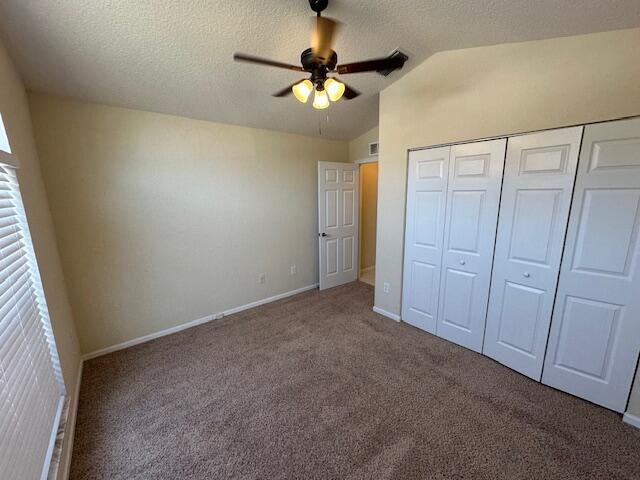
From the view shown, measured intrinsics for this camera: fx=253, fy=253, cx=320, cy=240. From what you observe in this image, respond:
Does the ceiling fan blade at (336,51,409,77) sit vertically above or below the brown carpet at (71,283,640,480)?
above

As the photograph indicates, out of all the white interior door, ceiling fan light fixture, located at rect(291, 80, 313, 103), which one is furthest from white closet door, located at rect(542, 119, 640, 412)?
the white interior door

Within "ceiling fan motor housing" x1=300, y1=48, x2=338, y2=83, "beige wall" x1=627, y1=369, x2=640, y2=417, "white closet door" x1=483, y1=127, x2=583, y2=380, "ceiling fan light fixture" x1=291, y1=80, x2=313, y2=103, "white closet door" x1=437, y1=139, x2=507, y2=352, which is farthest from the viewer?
"white closet door" x1=437, y1=139, x2=507, y2=352

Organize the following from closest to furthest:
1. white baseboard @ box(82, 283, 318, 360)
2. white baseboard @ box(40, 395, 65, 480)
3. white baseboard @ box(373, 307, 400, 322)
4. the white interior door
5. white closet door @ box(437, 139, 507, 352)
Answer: white baseboard @ box(40, 395, 65, 480), white closet door @ box(437, 139, 507, 352), white baseboard @ box(82, 283, 318, 360), white baseboard @ box(373, 307, 400, 322), the white interior door

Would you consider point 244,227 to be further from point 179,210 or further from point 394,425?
point 394,425

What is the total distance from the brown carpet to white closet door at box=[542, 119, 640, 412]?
0.29m

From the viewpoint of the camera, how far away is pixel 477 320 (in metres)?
2.37

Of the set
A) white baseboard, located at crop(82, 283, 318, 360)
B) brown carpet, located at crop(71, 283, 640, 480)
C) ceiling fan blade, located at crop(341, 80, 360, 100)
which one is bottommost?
brown carpet, located at crop(71, 283, 640, 480)

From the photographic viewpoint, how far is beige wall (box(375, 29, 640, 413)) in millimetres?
1584

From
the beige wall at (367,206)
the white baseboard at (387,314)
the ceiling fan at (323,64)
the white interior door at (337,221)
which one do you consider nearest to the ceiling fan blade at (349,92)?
the ceiling fan at (323,64)

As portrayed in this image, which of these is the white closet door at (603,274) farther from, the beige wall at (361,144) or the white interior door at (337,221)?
the white interior door at (337,221)

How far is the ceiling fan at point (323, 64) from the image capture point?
1.33 m

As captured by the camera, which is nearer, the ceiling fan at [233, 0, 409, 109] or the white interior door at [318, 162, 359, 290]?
the ceiling fan at [233, 0, 409, 109]

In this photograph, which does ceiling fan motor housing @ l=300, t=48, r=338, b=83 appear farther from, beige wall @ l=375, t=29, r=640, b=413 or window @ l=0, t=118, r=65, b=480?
window @ l=0, t=118, r=65, b=480

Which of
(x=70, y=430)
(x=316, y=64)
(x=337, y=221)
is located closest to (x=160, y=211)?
(x=70, y=430)
